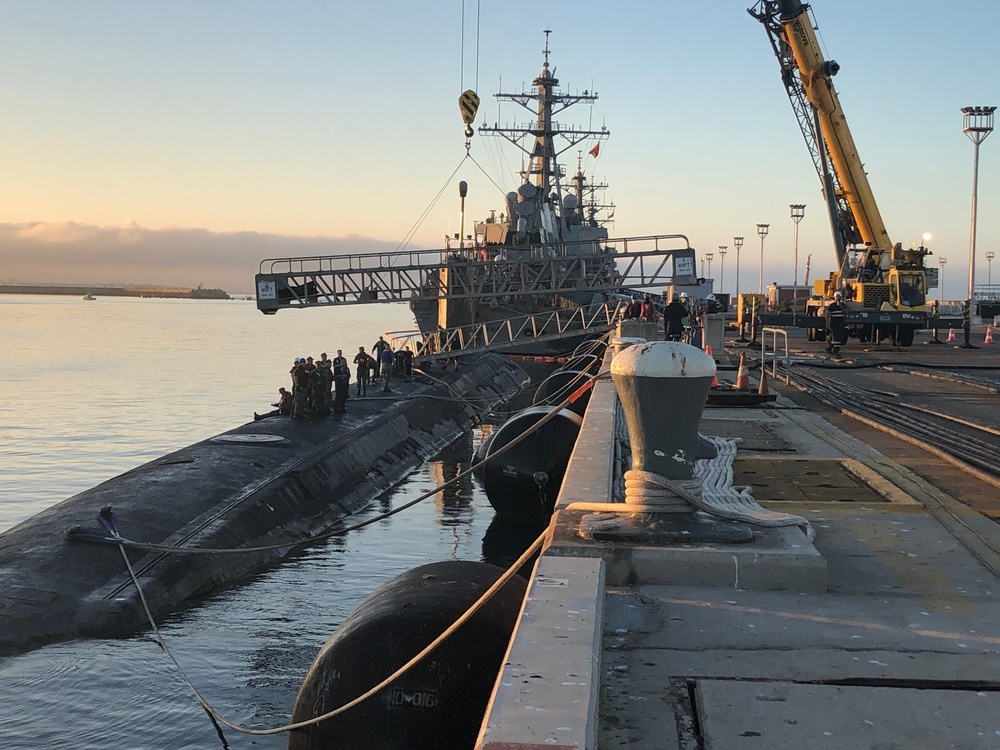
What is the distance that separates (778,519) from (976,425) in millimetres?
10579

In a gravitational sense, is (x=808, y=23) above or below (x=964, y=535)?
above

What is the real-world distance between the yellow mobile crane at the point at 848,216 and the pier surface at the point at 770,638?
117ft

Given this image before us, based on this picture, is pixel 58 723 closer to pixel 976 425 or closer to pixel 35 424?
pixel 976 425

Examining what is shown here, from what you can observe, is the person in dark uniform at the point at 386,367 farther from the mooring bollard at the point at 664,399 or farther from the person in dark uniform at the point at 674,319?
the mooring bollard at the point at 664,399

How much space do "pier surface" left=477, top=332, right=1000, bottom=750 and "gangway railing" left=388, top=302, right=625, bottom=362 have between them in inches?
1149

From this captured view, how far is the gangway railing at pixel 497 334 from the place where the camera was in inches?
1549

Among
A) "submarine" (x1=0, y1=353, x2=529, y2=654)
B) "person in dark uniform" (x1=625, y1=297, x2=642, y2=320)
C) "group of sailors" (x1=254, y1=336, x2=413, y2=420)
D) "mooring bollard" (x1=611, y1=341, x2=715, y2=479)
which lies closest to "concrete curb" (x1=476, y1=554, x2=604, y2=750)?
"mooring bollard" (x1=611, y1=341, x2=715, y2=479)

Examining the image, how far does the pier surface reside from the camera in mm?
4516

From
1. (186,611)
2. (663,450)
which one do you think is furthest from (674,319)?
(663,450)

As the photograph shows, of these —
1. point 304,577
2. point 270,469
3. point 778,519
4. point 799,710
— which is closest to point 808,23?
point 270,469

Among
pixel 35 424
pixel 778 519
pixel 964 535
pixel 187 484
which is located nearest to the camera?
pixel 778 519

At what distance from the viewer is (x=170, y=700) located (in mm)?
10688

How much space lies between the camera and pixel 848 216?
46.8m

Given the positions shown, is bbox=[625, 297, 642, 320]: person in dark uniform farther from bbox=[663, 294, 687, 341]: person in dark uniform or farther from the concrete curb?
the concrete curb
